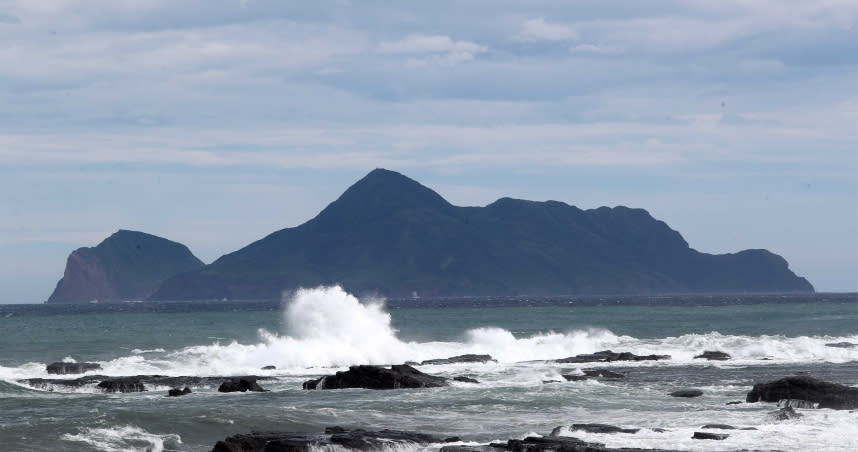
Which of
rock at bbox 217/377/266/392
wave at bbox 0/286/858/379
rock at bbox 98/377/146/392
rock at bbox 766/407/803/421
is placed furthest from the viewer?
wave at bbox 0/286/858/379

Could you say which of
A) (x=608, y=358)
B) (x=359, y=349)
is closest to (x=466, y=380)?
(x=608, y=358)

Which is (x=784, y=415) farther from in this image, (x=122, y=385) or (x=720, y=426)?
(x=122, y=385)

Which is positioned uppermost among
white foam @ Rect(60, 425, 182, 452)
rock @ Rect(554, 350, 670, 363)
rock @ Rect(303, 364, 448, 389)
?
rock @ Rect(303, 364, 448, 389)

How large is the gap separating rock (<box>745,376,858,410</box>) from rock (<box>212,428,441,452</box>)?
41.4ft

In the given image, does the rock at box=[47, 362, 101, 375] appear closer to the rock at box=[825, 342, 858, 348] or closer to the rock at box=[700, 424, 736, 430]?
the rock at box=[700, 424, 736, 430]

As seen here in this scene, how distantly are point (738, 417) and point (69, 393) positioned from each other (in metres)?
23.9

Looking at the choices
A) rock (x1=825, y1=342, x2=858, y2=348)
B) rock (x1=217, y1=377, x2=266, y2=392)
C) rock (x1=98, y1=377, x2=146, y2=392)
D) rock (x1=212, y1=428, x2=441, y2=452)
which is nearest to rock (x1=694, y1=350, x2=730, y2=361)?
rock (x1=825, y1=342, x2=858, y2=348)

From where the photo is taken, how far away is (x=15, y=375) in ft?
176

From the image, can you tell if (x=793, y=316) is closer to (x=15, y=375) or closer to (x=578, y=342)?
(x=578, y=342)

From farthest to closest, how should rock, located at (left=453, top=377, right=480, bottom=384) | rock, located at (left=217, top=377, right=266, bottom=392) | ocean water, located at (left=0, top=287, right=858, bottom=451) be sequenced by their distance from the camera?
rock, located at (left=453, top=377, right=480, bottom=384)
rock, located at (left=217, top=377, right=266, bottom=392)
ocean water, located at (left=0, top=287, right=858, bottom=451)

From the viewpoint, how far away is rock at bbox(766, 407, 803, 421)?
102 feet

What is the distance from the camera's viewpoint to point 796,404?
3466 cm

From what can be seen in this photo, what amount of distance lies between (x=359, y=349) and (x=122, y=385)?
2250 cm

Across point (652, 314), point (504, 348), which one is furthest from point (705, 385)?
point (652, 314)
